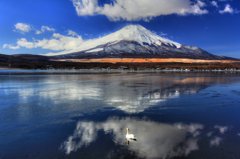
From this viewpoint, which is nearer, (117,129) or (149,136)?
(149,136)

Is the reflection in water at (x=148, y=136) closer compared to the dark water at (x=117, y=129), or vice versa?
the dark water at (x=117, y=129)

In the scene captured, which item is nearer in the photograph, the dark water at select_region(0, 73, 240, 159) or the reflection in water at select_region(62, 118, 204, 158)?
the dark water at select_region(0, 73, 240, 159)

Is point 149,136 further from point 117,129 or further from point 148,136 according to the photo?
point 117,129

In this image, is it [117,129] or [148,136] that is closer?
[148,136]

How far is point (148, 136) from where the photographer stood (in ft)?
32.6

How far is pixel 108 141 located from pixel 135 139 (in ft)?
2.77

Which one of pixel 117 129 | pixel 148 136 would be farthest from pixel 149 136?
pixel 117 129

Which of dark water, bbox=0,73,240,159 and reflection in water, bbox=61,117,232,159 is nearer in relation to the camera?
dark water, bbox=0,73,240,159

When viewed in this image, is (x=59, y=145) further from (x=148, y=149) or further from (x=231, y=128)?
(x=231, y=128)

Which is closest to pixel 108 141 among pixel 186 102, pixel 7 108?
pixel 7 108

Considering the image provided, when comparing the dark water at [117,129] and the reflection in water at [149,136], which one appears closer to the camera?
the dark water at [117,129]

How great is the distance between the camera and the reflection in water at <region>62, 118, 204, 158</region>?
28.1ft

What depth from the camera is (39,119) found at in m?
12.4

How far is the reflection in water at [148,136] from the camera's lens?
28.1 feet
